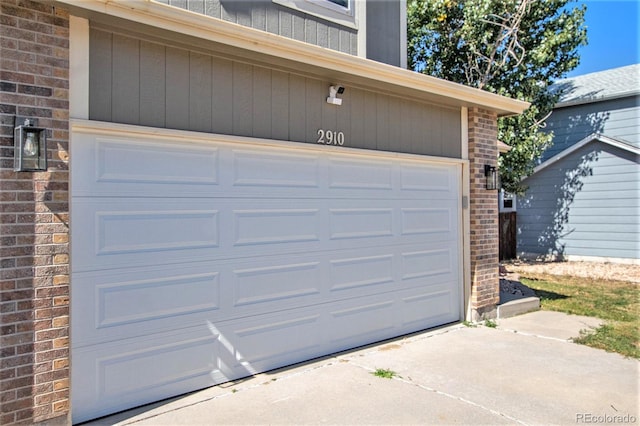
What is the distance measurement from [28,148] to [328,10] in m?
3.84

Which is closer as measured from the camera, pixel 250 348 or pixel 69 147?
pixel 69 147

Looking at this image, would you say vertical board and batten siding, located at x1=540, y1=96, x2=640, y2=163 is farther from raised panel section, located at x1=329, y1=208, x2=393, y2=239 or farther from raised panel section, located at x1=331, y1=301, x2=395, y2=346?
raised panel section, located at x1=331, y1=301, x2=395, y2=346

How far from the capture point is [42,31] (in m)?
3.37

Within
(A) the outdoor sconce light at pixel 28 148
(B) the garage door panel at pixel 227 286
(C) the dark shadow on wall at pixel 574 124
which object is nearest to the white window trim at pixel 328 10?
(B) the garage door panel at pixel 227 286

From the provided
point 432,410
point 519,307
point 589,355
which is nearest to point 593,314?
point 519,307

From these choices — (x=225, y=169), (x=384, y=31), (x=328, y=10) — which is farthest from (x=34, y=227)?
(x=384, y=31)

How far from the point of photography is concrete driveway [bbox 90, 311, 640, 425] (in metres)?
3.75

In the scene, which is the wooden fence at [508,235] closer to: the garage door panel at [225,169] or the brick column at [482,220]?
the brick column at [482,220]

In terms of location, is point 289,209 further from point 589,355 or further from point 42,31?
point 589,355

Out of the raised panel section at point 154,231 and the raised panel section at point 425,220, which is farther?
the raised panel section at point 425,220

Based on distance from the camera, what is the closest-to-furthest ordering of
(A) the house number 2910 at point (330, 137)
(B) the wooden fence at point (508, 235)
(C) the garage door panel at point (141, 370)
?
(C) the garage door panel at point (141, 370)
(A) the house number 2910 at point (330, 137)
(B) the wooden fence at point (508, 235)

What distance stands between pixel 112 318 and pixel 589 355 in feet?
16.1

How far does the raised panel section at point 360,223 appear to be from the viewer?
17.5ft

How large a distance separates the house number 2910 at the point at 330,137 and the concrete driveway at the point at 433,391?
2.32 m
